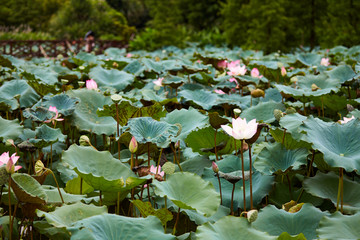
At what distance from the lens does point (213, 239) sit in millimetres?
775

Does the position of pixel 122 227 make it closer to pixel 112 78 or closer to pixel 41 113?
pixel 41 113

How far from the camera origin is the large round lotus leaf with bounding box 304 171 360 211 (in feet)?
3.66

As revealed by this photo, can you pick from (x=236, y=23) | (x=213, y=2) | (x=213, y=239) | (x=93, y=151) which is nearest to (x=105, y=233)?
(x=213, y=239)

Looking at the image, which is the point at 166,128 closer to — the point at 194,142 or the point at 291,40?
the point at 194,142

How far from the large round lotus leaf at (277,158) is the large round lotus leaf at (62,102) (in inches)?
31.3

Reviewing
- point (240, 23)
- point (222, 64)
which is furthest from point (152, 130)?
point (240, 23)

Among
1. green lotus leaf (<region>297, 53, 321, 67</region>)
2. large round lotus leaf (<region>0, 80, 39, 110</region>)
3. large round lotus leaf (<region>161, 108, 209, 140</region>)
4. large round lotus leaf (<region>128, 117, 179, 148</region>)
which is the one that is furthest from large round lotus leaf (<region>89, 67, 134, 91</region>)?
green lotus leaf (<region>297, 53, 321, 67</region>)

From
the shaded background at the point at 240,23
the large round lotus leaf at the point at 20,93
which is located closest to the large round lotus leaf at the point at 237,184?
the large round lotus leaf at the point at 20,93

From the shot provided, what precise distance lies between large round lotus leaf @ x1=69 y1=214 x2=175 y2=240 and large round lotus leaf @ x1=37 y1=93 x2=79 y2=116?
2.59ft

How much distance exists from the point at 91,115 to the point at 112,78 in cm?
81

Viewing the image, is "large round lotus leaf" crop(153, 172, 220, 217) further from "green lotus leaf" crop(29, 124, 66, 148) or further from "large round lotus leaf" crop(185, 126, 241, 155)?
"green lotus leaf" crop(29, 124, 66, 148)

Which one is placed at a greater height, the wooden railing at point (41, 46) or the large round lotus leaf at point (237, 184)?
the large round lotus leaf at point (237, 184)

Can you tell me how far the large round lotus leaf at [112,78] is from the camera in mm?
2326

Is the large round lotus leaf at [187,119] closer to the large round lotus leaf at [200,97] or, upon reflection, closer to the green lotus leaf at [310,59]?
the large round lotus leaf at [200,97]
